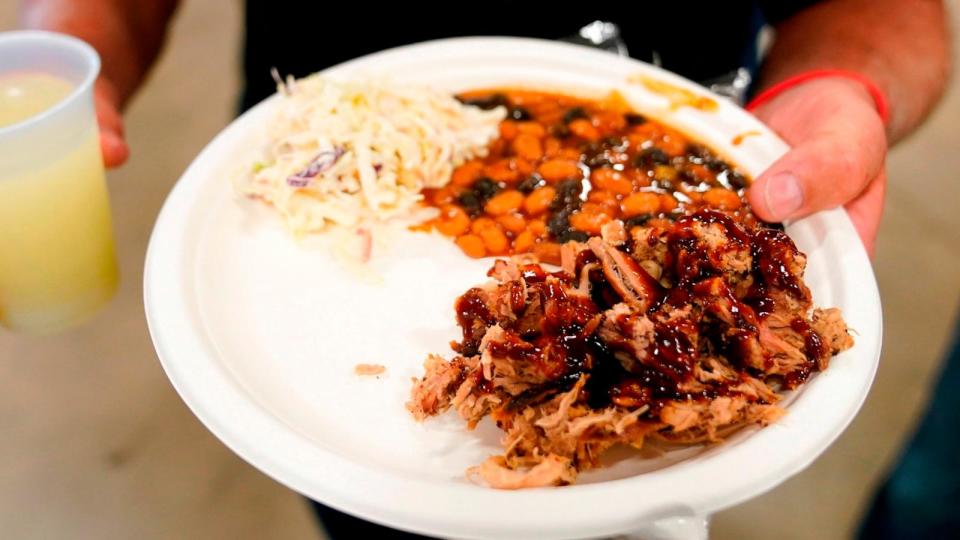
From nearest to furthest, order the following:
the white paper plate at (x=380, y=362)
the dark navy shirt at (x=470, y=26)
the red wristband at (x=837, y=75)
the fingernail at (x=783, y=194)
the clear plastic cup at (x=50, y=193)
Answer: the white paper plate at (x=380, y=362), the clear plastic cup at (x=50, y=193), the fingernail at (x=783, y=194), the red wristband at (x=837, y=75), the dark navy shirt at (x=470, y=26)

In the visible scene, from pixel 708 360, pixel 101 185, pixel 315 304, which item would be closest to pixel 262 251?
pixel 315 304

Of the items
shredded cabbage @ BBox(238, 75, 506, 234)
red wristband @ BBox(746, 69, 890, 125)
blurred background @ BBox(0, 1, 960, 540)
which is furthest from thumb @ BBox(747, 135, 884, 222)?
blurred background @ BBox(0, 1, 960, 540)

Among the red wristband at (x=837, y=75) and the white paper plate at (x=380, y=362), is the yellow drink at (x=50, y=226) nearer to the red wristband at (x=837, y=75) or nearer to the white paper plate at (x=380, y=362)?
the white paper plate at (x=380, y=362)

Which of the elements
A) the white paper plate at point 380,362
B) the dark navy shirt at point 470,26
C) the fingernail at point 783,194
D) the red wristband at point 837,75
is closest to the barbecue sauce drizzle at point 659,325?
the white paper plate at point 380,362

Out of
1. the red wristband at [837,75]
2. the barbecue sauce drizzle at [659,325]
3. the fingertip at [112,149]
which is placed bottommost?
the fingertip at [112,149]

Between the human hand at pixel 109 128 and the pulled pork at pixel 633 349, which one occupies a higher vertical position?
the pulled pork at pixel 633 349

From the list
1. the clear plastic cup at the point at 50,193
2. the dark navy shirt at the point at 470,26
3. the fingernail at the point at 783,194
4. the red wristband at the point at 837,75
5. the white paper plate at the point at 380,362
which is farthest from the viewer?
the dark navy shirt at the point at 470,26
